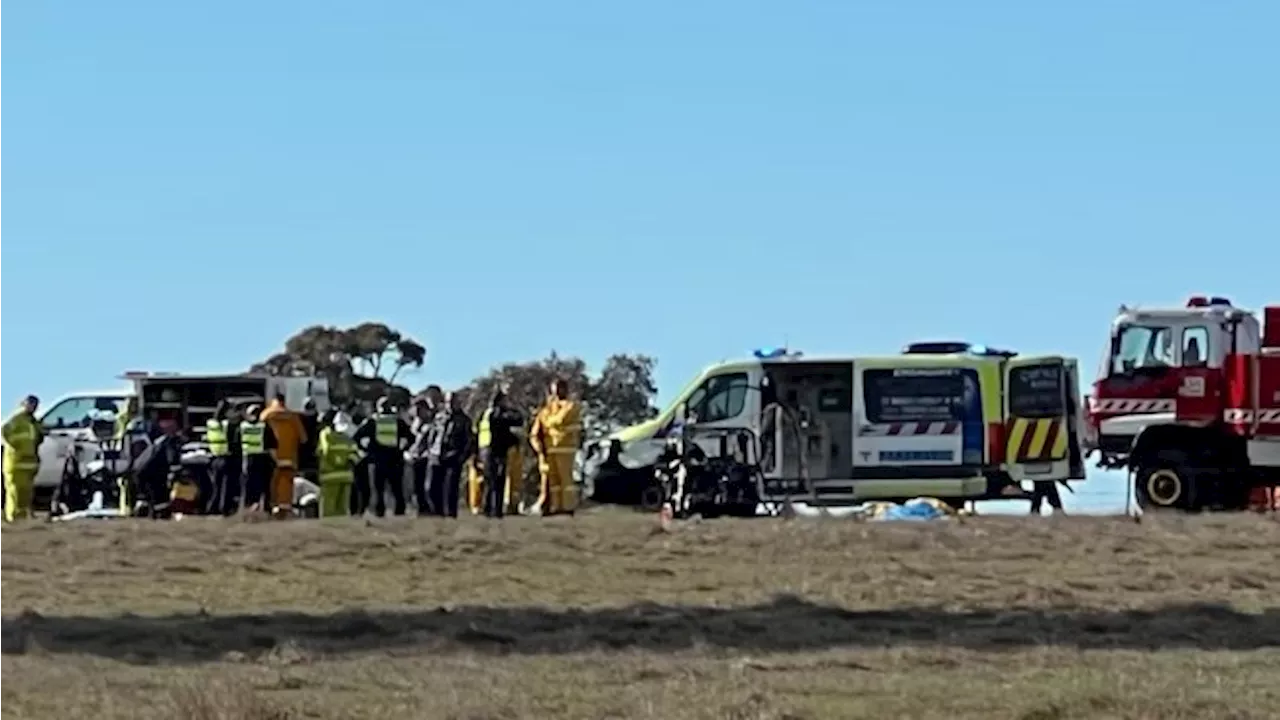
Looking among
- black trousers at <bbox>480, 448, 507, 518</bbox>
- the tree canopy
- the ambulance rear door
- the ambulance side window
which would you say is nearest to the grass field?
black trousers at <bbox>480, 448, 507, 518</bbox>

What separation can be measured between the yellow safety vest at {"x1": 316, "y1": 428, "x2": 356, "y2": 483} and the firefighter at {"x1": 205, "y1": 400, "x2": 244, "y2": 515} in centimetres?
112

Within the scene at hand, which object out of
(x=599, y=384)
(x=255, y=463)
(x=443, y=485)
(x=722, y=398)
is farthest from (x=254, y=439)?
(x=599, y=384)

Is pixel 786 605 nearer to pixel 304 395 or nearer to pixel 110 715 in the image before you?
pixel 110 715

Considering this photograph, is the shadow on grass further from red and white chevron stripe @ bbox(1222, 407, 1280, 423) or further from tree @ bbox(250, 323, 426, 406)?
tree @ bbox(250, 323, 426, 406)

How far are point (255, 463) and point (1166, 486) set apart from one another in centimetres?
Answer: 1115

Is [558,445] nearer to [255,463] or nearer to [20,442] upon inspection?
[255,463]

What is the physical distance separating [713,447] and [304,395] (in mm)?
10744

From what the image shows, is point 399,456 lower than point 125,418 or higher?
lower

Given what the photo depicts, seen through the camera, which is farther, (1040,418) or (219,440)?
(1040,418)

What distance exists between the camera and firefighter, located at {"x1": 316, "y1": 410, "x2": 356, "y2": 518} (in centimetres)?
2956

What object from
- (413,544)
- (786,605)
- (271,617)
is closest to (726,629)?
(786,605)

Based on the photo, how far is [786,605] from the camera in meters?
19.8

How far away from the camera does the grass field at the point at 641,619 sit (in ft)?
44.9

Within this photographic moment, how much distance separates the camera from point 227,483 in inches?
1209
